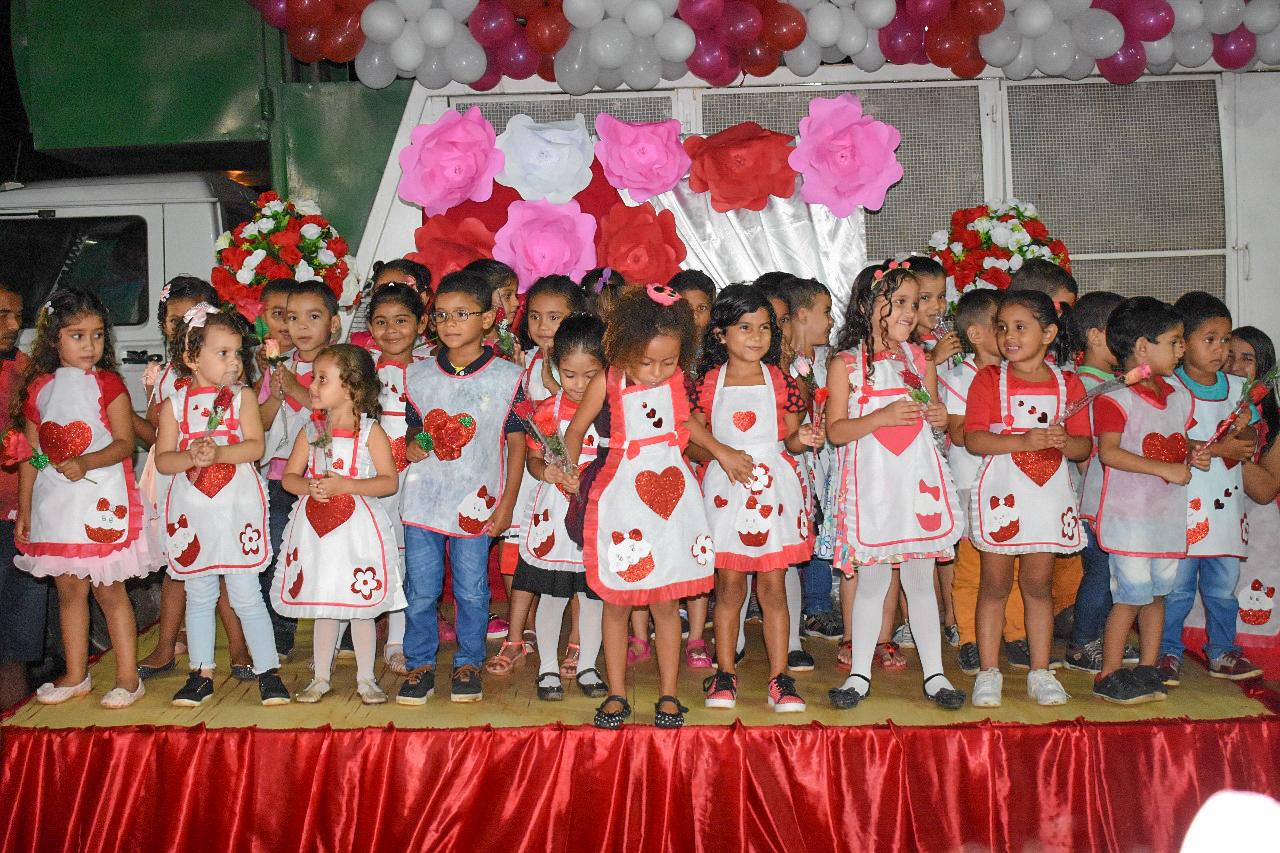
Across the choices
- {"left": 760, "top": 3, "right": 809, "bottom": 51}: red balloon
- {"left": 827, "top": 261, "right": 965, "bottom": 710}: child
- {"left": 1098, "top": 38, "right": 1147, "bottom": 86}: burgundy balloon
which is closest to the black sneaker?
{"left": 827, "top": 261, "right": 965, "bottom": 710}: child

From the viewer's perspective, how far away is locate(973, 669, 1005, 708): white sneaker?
12.0ft

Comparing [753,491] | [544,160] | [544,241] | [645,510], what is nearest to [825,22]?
[544,160]

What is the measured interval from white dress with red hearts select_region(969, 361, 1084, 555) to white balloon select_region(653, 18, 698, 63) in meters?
2.35

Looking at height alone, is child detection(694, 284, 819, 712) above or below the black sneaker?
above

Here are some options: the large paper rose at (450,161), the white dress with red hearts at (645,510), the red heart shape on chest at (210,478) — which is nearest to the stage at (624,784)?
the white dress with red hearts at (645,510)

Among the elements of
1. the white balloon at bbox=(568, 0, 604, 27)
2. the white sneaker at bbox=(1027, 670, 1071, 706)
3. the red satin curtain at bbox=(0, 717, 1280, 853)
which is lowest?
the red satin curtain at bbox=(0, 717, 1280, 853)

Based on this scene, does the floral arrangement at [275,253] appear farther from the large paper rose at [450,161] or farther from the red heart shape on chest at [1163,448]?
the red heart shape on chest at [1163,448]

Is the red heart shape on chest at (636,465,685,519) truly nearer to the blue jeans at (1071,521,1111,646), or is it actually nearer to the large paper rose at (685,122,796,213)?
the blue jeans at (1071,521,1111,646)

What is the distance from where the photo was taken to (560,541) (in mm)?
3850

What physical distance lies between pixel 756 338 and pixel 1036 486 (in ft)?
3.29

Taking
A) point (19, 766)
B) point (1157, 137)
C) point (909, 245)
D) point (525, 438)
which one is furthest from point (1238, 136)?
point (19, 766)

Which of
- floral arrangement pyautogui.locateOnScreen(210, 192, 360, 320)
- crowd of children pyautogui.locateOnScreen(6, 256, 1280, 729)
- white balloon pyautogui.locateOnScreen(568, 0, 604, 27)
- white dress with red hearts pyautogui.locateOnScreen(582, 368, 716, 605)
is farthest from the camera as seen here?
white balloon pyautogui.locateOnScreen(568, 0, 604, 27)

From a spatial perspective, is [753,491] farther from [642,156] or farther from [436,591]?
[642,156]

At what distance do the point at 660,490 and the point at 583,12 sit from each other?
8.77 feet
